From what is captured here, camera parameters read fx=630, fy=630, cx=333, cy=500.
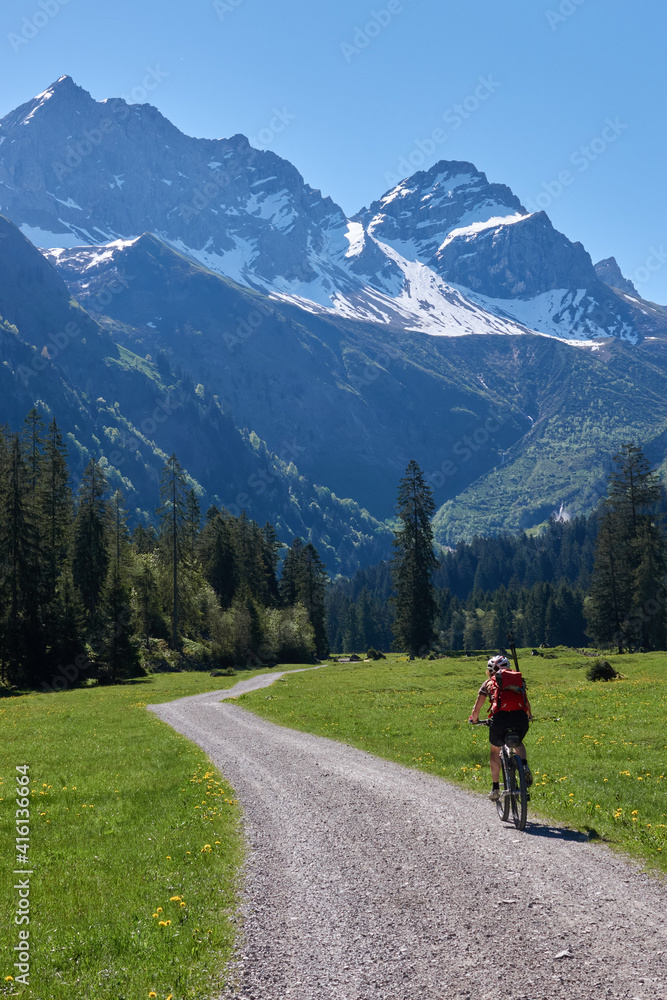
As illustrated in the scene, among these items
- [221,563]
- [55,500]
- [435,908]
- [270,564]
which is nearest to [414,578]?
[221,563]

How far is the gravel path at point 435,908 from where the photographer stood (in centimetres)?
735

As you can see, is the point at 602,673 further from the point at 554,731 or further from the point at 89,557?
the point at 89,557

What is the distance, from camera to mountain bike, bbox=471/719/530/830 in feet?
42.7

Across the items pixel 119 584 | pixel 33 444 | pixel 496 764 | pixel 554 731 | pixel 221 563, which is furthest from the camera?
pixel 221 563

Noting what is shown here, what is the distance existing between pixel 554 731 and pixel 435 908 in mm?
16643

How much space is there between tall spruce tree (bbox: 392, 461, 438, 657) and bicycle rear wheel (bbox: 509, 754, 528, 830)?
5803 cm

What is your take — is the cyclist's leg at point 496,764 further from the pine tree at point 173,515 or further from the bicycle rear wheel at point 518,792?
the pine tree at point 173,515

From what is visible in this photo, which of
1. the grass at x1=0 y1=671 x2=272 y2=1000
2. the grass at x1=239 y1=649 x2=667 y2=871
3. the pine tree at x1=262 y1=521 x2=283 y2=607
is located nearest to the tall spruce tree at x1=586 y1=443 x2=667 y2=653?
the grass at x1=239 y1=649 x2=667 y2=871

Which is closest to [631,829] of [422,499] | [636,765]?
[636,765]

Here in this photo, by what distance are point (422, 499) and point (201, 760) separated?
5848 cm

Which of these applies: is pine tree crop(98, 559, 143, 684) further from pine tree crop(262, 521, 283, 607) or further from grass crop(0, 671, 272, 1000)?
pine tree crop(262, 521, 283, 607)

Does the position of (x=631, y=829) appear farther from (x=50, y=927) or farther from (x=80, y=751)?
(x=80, y=751)

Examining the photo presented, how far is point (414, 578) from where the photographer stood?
73.8 metres

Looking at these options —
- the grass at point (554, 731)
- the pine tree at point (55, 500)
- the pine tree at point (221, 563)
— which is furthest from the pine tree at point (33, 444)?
the grass at point (554, 731)
